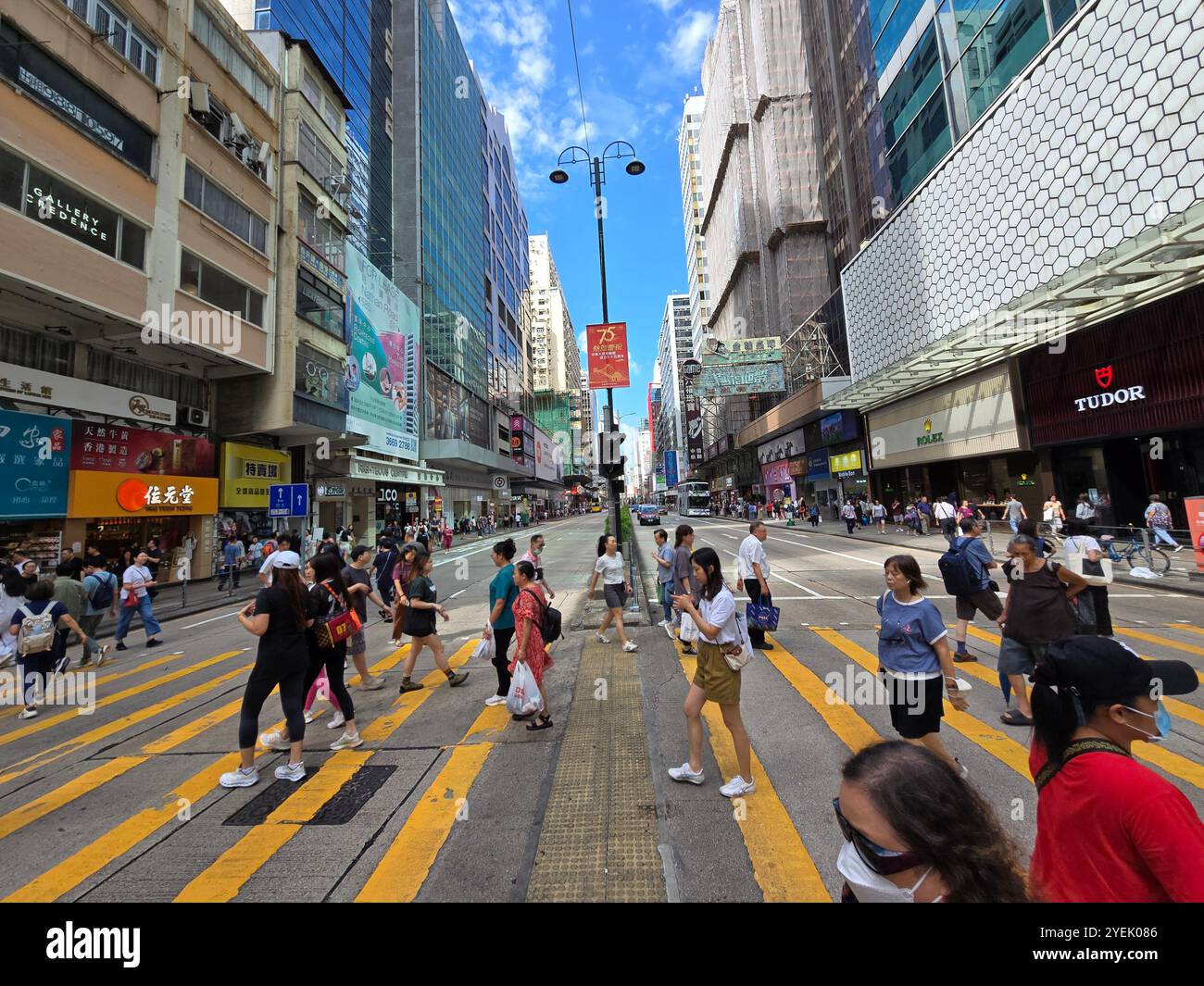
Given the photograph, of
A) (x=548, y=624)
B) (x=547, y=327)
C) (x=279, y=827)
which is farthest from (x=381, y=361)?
(x=547, y=327)

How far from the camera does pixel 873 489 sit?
32.7 metres

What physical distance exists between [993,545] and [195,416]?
92.6ft

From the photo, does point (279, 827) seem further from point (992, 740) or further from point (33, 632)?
point (992, 740)

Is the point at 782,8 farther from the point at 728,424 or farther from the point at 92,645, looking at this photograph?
the point at 92,645

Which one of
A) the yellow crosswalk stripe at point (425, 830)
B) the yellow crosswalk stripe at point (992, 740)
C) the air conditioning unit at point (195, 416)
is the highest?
the air conditioning unit at point (195, 416)

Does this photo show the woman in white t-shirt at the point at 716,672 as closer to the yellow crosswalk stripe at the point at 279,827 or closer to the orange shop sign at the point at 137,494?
the yellow crosswalk stripe at the point at 279,827

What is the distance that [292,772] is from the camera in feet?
14.1

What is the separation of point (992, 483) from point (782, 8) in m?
55.0

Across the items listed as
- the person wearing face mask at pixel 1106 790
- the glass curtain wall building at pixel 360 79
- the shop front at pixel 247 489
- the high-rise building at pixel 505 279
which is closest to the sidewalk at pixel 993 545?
the person wearing face mask at pixel 1106 790

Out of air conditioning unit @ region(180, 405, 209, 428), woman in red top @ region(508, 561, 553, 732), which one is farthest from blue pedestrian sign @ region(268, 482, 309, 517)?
woman in red top @ region(508, 561, 553, 732)

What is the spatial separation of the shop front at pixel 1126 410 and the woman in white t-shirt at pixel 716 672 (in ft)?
63.1

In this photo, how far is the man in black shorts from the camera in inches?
A: 215

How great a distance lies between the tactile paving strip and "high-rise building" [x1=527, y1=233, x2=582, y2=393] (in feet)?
332

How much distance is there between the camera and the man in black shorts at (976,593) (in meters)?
5.45
